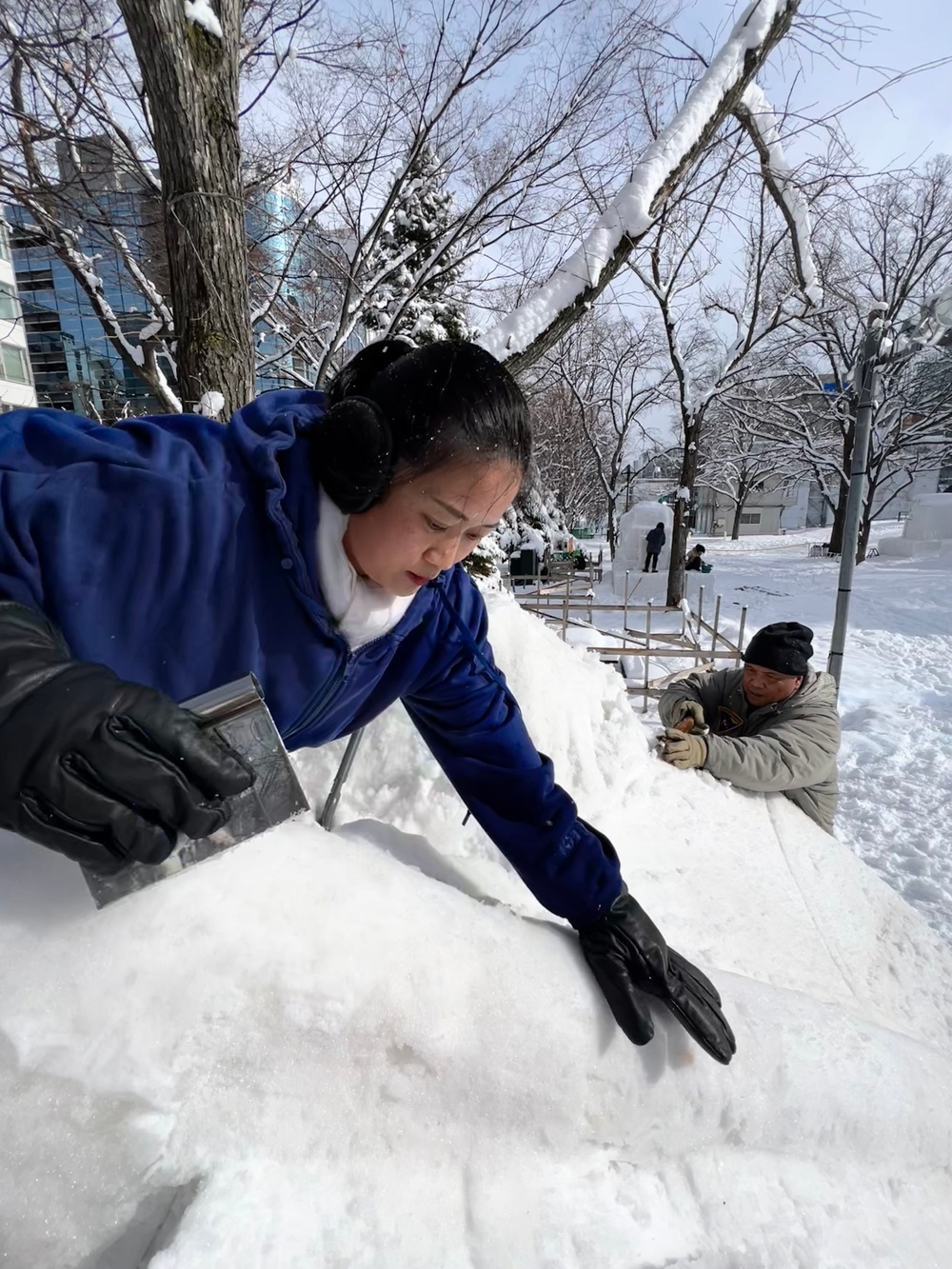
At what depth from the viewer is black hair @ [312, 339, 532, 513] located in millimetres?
999

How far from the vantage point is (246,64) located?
4.04 metres

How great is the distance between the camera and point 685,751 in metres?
2.61

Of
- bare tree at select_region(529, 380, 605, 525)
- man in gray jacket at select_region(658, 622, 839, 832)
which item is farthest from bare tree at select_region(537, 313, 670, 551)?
man in gray jacket at select_region(658, 622, 839, 832)

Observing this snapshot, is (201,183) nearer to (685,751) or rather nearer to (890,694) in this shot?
(685,751)

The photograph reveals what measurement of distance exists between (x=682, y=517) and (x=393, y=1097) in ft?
43.8

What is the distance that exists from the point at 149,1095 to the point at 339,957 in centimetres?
26

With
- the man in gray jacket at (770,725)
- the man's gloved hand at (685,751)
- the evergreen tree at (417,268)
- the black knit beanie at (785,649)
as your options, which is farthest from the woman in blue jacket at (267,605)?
the evergreen tree at (417,268)

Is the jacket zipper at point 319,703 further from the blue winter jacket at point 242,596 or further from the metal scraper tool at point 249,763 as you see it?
the metal scraper tool at point 249,763

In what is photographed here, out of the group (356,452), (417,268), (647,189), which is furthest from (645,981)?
(417,268)

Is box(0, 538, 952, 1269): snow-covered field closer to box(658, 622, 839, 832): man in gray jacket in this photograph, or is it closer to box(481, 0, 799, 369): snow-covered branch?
box(658, 622, 839, 832): man in gray jacket

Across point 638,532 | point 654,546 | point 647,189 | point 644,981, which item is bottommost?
point 654,546

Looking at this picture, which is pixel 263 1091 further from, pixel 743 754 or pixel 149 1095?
pixel 743 754

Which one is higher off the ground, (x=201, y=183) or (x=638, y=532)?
(x=201, y=183)

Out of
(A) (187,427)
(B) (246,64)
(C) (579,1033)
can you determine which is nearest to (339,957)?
(C) (579,1033)
